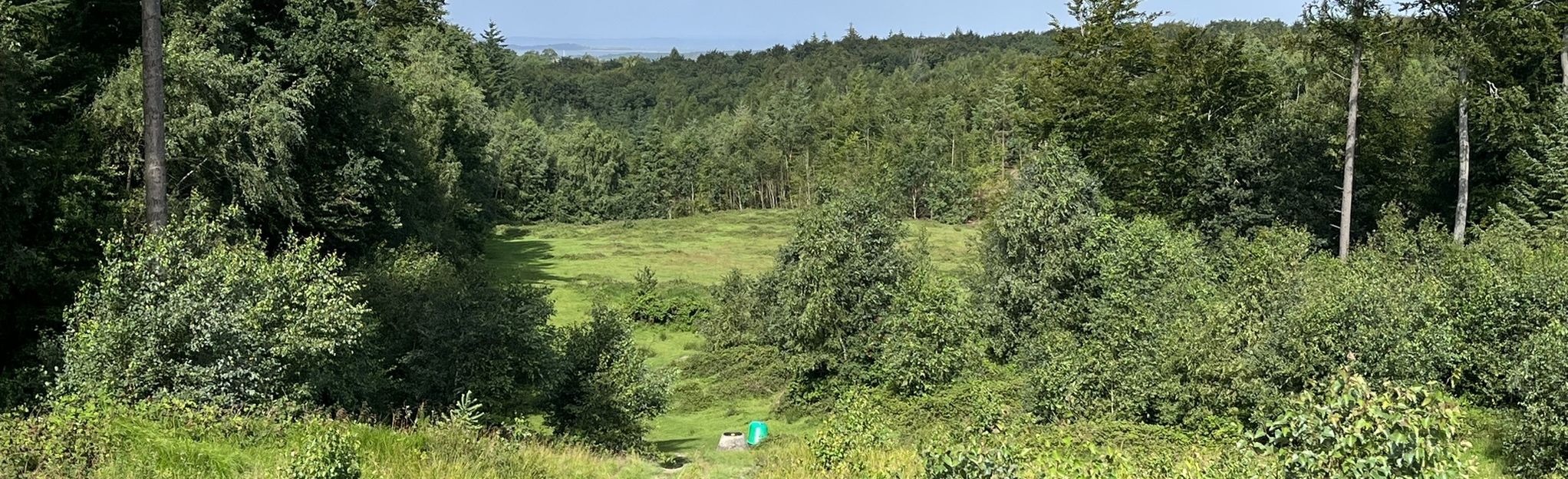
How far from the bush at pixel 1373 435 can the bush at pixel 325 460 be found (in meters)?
7.00

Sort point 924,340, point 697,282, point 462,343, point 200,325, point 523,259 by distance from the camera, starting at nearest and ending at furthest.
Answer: point 200,325
point 462,343
point 924,340
point 697,282
point 523,259

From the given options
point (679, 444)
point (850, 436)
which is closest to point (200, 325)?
point (850, 436)

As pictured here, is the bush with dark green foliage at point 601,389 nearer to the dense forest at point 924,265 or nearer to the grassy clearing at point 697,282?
the dense forest at point 924,265

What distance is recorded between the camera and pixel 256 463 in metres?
8.67

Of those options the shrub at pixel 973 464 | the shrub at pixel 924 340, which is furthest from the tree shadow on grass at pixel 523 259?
the shrub at pixel 973 464

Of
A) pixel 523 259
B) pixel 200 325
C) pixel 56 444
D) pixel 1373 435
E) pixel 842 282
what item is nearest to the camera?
pixel 1373 435

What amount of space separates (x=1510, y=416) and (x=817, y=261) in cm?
1334

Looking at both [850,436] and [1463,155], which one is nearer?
[850,436]

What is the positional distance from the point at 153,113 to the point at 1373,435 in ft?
53.3

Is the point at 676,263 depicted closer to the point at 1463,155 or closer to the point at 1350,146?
the point at 1350,146

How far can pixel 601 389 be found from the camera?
57.3 feet

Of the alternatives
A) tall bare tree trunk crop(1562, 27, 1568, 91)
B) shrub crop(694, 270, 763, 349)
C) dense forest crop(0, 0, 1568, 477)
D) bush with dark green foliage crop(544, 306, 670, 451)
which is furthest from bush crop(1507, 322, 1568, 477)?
shrub crop(694, 270, 763, 349)

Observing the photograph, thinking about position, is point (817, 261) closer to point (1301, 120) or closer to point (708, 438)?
point (708, 438)

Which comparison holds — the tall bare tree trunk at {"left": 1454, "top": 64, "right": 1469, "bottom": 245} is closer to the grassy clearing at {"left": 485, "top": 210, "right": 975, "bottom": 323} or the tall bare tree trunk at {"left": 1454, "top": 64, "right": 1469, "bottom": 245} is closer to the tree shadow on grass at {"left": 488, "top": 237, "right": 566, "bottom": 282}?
the grassy clearing at {"left": 485, "top": 210, "right": 975, "bottom": 323}
